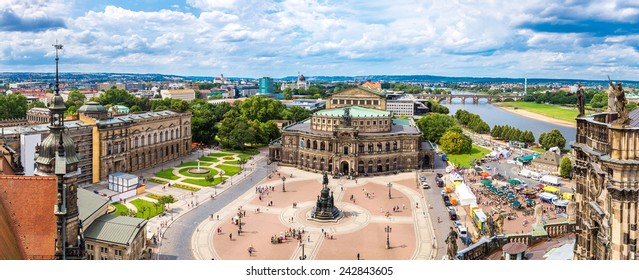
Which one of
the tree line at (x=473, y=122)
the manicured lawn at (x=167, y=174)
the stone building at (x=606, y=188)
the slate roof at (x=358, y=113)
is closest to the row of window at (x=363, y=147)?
the slate roof at (x=358, y=113)

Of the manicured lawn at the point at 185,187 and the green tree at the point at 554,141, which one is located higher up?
the green tree at the point at 554,141

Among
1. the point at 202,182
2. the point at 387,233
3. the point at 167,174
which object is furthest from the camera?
the point at 167,174

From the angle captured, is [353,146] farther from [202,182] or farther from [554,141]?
[554,141]

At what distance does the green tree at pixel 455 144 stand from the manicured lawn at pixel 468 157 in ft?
4.74

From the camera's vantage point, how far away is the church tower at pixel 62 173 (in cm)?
1994

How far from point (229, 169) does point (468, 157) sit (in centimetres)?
4890

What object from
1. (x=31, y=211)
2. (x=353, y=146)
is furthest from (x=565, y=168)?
(x=31, y=211)

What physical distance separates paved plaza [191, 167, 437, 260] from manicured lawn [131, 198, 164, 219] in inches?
257

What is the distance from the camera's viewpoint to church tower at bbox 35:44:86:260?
19.9 m

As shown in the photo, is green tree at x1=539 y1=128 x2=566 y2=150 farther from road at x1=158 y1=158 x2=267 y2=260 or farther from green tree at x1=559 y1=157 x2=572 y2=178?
road at x1=158 y1=158 x2=267 y2=260

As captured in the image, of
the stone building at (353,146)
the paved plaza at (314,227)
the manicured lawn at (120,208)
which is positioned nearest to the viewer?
the paved plaza at (314,227)

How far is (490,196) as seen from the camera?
219ft

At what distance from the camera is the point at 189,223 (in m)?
53.2

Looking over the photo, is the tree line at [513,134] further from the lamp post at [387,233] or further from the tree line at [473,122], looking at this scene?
the lamp post at [387,233]
